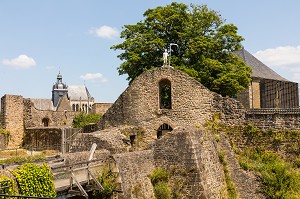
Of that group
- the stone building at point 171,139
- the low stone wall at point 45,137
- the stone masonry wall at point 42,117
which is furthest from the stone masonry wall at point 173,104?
the stone masonry wall at point 42,117

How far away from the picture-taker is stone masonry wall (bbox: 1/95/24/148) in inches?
1061

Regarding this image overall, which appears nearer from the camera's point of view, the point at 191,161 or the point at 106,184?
the point at 106,184

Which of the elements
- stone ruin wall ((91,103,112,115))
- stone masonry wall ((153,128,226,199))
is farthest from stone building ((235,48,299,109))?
stone masonry wall ((153,128,226,199))

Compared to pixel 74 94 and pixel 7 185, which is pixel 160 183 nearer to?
pixel 7 185

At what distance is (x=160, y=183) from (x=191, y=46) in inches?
470

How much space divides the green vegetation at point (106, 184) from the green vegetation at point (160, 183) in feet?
7.95

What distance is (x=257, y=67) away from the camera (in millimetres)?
36438

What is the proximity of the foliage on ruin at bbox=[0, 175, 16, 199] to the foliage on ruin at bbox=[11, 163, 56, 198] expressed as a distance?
0.90 ft

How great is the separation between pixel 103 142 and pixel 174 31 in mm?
11861

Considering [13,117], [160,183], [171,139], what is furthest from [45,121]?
[160,183]

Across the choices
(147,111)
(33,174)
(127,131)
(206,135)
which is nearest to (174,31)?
(147,111)

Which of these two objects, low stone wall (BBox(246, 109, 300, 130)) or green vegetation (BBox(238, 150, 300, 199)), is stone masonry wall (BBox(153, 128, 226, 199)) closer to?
green vegetation (BBox(238, 150, 300, 199))

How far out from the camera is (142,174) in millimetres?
12734

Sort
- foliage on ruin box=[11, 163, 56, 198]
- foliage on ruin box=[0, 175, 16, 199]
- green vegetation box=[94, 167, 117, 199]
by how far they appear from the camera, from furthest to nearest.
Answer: green vegetation box=[94, 167, 117, 199]
foliage on ruin box=[11, 163, 56, 198]
foliage on ruin box=[0, 175, 16, 199]
